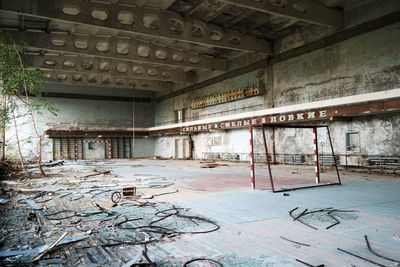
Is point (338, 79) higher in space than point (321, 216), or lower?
higher

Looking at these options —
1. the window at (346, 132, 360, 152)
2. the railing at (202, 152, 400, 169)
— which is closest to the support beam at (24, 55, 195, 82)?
the railing at (202, 152, 400, 169)

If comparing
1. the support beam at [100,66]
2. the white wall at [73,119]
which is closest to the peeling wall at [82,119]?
the white wall at [73,119]

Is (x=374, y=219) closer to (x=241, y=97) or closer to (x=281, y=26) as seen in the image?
(x=281, y=26)

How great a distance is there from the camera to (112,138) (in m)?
34.4

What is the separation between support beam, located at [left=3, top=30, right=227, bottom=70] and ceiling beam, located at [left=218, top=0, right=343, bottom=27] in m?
9.11

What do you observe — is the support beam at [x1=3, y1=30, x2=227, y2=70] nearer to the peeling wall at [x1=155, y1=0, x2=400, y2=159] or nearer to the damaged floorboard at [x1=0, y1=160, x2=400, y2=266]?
the peeling wall at [x1=155, y1=0, x2=400, y2=159]

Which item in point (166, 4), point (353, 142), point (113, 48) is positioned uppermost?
point (166, 4)

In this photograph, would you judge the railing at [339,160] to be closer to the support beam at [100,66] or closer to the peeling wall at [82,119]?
the support beam at [100,66]

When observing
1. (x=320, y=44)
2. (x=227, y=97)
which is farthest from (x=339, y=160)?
(x=227, y=97)

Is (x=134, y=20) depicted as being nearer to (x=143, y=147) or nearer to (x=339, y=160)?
(x=339, y=160)

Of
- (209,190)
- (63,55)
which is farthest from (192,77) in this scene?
(209,190)

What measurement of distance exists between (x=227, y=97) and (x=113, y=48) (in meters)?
9.63

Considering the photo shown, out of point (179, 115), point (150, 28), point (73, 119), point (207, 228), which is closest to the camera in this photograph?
point (207, 228)

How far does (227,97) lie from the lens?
24062mm
